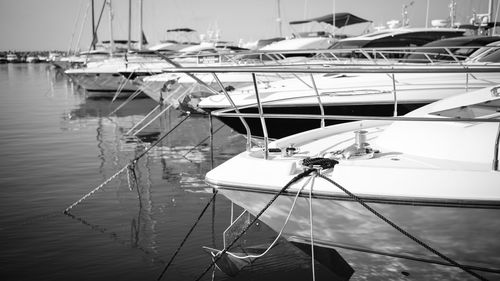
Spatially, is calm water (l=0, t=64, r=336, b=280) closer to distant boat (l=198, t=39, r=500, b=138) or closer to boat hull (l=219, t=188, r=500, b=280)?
boat hull (l=219, t=188, r=500, b=280)

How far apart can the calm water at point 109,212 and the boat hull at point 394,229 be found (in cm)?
91

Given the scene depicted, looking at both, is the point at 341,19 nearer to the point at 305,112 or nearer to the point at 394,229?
the point at 305,112

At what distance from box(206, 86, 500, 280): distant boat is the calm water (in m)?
0.97

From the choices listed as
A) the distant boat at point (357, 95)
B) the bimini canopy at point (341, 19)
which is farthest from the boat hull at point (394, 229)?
the bimini canopy at point (341, 19)

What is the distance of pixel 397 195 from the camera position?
349cm

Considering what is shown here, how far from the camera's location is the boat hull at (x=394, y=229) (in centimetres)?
349

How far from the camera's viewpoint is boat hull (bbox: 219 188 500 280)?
11.5ft

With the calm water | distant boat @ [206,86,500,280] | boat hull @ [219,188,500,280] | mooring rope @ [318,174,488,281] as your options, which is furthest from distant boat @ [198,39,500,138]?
mooring rope @ [318,174,488,281]

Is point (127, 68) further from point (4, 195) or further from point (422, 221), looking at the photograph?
point (422, 221)

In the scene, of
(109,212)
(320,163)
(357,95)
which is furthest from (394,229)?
(357,95)

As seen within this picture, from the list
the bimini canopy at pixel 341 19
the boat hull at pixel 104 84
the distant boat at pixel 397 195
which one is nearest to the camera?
the distant boat at pixel 397 195

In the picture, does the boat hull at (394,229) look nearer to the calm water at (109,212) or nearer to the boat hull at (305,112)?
the calm water at (109,212)

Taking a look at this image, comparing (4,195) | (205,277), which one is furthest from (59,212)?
(205,277)

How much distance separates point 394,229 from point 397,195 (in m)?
0.41
